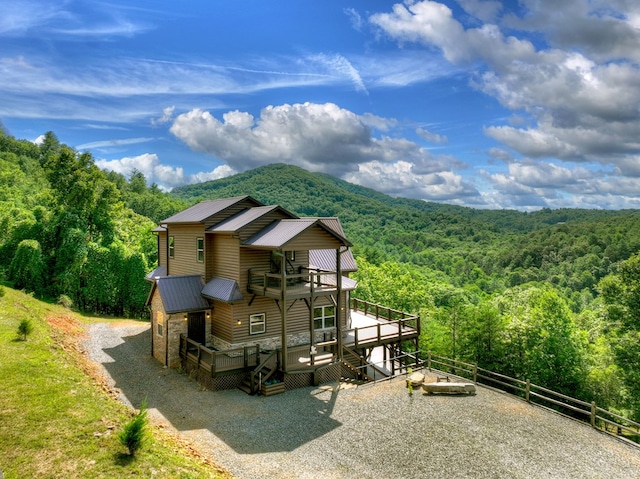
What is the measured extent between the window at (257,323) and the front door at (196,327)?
275 centimetres

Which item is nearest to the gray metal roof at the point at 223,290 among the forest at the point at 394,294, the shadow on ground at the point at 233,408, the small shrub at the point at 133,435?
the shadow on ground at the point at 233,408

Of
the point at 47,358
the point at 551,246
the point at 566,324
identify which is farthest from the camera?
the point at 551,246

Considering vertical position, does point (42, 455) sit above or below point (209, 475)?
above

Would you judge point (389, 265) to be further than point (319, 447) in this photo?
Yes

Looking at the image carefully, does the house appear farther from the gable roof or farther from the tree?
the tree

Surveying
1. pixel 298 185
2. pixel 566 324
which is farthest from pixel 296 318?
pixel 298 185

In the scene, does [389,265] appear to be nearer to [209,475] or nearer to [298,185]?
[209,475]

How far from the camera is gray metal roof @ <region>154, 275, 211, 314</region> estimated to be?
727 inches

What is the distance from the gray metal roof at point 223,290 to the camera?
17.6 meters

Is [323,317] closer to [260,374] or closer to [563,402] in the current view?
[260,374]

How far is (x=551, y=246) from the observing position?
11156 centimetres

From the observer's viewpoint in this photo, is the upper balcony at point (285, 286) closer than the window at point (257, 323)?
Yes

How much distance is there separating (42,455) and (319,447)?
7.09m

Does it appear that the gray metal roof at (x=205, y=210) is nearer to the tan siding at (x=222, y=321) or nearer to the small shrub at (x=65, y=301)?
the tan siding at (x=222, y=321)
